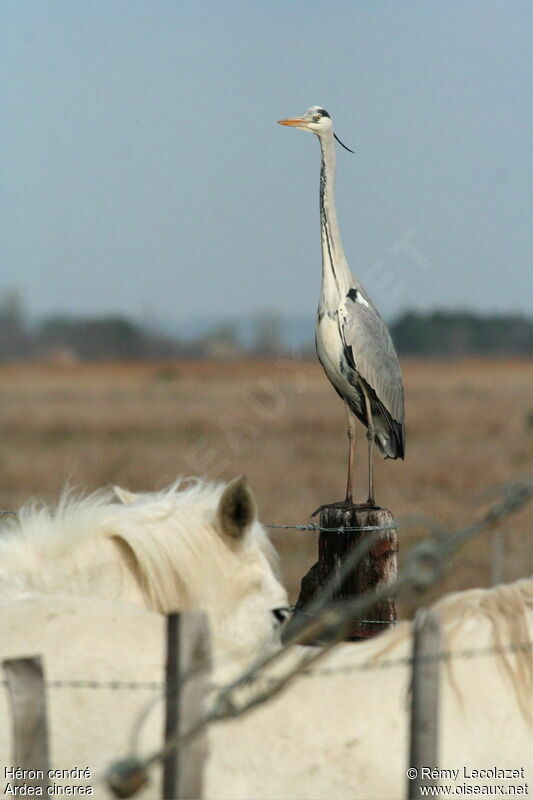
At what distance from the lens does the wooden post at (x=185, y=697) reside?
1.87 m

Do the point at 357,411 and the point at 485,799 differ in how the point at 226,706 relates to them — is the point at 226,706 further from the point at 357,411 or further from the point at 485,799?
the point at 357,411

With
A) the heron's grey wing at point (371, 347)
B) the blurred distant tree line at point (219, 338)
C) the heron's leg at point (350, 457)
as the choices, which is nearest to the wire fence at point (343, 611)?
the heron's leg at point (350, 457)

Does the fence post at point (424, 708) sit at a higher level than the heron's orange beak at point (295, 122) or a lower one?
lower

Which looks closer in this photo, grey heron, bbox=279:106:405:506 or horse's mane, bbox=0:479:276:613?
horse's mane, bbox=0:479:276:613

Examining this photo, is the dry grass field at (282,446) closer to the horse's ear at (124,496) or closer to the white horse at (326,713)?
the horse's ear at (124,496)

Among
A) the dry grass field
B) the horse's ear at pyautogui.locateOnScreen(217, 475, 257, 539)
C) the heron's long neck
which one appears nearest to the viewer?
the horse's ear at pyautogui.locateOnScreen(217, 475, 257, 539)

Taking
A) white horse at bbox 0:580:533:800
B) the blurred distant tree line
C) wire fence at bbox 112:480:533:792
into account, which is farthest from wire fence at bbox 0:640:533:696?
the blurred distant tree line

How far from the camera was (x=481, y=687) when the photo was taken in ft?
7.45

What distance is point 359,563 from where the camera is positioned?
12.1 ft

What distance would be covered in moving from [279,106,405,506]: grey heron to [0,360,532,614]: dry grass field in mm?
2855

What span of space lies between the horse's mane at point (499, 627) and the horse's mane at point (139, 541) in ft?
2.65

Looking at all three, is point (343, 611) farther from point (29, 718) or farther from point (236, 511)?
point (236, 511)

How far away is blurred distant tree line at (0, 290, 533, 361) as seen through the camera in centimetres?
5650

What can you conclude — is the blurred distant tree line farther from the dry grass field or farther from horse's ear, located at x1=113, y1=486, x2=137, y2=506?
horse's ear, located at x1=113, y1=486, x2=137, y2=506
